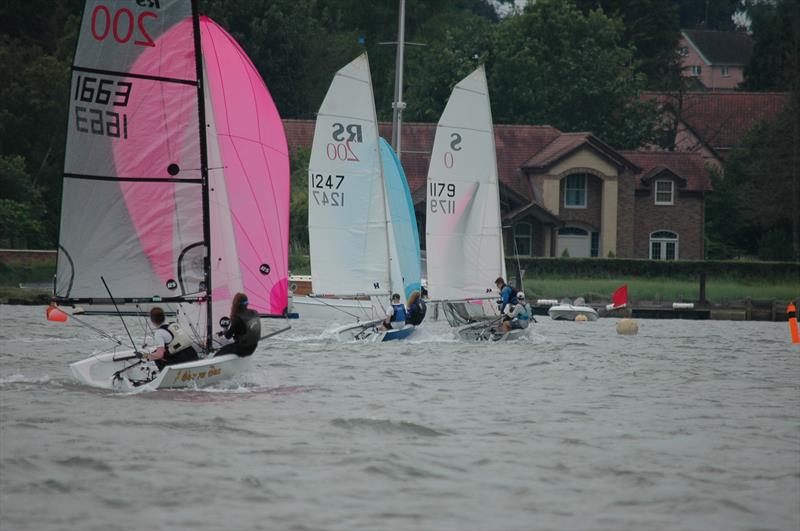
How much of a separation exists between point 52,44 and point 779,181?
34884 millimetres

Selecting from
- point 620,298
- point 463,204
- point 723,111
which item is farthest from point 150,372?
point 723,111

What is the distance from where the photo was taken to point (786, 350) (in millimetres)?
32750

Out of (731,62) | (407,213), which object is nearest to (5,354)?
(407,213)

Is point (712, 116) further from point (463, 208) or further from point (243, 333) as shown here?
point (243, 333)

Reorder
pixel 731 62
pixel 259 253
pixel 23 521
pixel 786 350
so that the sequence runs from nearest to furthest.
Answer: pixel 23 521, pixel 259 253, pixel 786 350, pixel 731 62

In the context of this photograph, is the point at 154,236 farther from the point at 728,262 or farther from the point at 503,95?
the point at 503,95

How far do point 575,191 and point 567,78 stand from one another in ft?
36.1

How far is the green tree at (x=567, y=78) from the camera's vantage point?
71.2 m

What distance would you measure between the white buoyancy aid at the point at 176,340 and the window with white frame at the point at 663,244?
4704 centimetres

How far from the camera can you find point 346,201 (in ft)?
101

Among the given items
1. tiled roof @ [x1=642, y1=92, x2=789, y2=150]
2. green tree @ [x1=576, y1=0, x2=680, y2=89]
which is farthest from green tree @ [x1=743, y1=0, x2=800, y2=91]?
green tree @ [x1=576, y1=0, x2=680, y2=89]

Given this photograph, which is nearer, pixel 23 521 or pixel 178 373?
pixel 23 521

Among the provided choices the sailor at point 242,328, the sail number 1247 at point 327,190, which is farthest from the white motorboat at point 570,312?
the sailor at point 242,328

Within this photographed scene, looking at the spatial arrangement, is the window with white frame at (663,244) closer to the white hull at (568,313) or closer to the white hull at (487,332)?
the white hull at (568,313)
